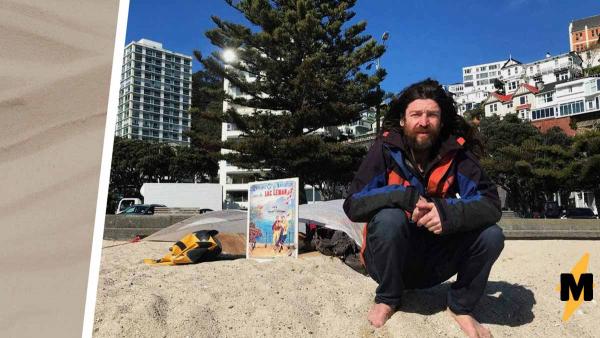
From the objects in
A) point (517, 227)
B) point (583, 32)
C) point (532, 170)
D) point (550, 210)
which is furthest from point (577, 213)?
point (583, 32)

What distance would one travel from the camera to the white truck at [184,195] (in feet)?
47.8

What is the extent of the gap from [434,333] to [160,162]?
84.8 feet

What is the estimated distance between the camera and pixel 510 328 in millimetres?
1312

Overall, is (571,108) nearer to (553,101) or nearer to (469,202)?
(553,101)

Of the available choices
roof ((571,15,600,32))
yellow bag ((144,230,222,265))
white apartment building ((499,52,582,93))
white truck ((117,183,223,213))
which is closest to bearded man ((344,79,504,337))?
yellow bag ((144,230,222,265))

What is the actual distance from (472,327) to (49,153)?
4.03ft

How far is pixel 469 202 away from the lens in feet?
3.82

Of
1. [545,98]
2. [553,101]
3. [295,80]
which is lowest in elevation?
[295,80]

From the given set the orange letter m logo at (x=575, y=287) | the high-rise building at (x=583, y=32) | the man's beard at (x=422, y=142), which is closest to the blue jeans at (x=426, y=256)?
the man's beard at (x=422, y=142)

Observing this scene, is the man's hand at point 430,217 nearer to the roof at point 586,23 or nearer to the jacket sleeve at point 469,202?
the jacket sleeve at point 469,202

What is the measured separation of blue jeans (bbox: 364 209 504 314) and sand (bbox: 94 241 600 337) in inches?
3.6

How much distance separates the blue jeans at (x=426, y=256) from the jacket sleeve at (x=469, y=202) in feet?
0.26

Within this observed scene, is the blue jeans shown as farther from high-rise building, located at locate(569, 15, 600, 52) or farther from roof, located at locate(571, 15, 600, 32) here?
roof, located at locate(571, 15, 600, 32)

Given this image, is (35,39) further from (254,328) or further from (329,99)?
(329,99)
